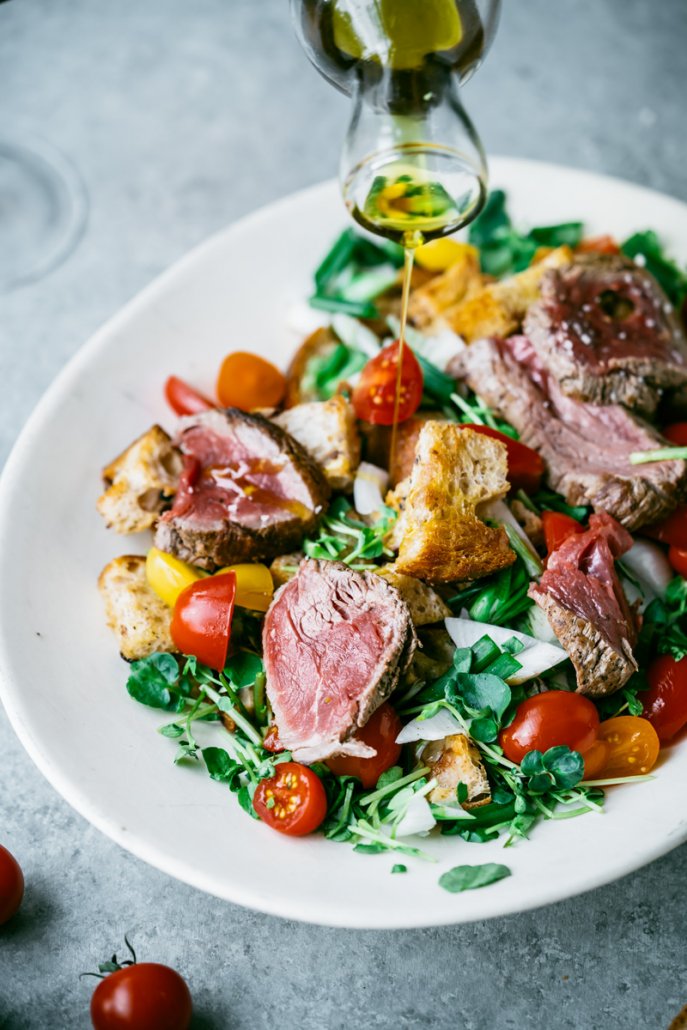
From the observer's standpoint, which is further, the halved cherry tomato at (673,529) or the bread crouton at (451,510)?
the halved cherry tomato at (673,529)

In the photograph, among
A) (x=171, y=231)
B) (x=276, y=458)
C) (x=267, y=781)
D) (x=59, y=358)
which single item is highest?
(x=171, y=231)

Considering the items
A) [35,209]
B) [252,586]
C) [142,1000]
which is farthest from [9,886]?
[35,209]

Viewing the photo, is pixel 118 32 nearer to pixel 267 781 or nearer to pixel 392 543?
pixel 392 543

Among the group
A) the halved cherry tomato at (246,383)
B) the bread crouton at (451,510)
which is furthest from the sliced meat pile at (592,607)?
the halved cherry tomato at (246,383)

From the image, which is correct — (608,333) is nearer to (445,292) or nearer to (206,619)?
(445,292)

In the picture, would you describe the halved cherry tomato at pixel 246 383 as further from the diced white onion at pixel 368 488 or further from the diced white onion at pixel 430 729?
the diced white onion at pixel 430 729

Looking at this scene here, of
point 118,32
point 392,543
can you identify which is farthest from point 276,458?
point 118,32

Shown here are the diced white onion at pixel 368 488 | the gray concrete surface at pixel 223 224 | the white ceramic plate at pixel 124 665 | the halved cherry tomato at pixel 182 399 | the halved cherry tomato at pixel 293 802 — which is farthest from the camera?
the halved cherry tomato at pixel 182 399
